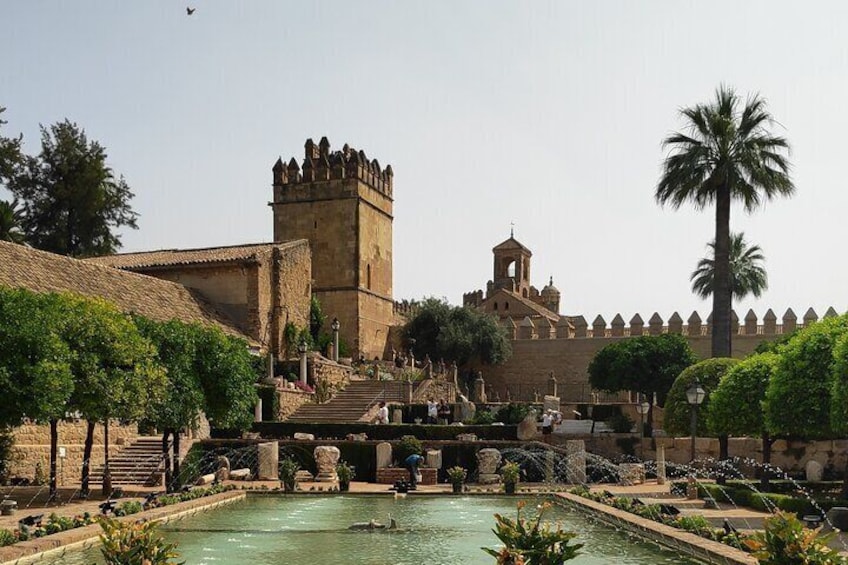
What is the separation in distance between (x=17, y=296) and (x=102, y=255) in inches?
1176

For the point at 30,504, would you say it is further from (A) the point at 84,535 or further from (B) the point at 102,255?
(B) the point at 102,255

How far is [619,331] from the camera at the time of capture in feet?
164

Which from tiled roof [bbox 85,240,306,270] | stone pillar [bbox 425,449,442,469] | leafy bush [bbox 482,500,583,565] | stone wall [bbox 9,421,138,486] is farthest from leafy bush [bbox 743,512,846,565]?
tiled roof [bbox 85,240,306,270]

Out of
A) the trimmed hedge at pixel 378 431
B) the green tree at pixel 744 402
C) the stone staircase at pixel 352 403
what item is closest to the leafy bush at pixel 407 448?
the trimmed hedge at pixel 378 431

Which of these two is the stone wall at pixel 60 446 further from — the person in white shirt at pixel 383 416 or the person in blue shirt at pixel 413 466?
the person in white shirt at pixel 383 416

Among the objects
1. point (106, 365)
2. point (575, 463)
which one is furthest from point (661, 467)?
point (106, 365)

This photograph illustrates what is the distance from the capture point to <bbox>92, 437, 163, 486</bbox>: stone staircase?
72.4 feet

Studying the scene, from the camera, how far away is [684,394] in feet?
84.3

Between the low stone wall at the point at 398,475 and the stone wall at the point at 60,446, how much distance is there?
616cm

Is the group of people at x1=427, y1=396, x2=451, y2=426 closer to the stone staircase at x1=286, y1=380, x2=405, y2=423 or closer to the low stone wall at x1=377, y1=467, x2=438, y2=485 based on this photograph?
the stone staircase at x1=286, y1=380, x2=405, y2=423

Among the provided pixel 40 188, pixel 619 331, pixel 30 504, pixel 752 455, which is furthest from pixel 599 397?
pixel 30 504

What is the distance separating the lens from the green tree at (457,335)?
50.4m

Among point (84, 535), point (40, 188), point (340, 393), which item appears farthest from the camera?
point (40, 188)

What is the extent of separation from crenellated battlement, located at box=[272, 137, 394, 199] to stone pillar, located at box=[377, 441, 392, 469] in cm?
2576
